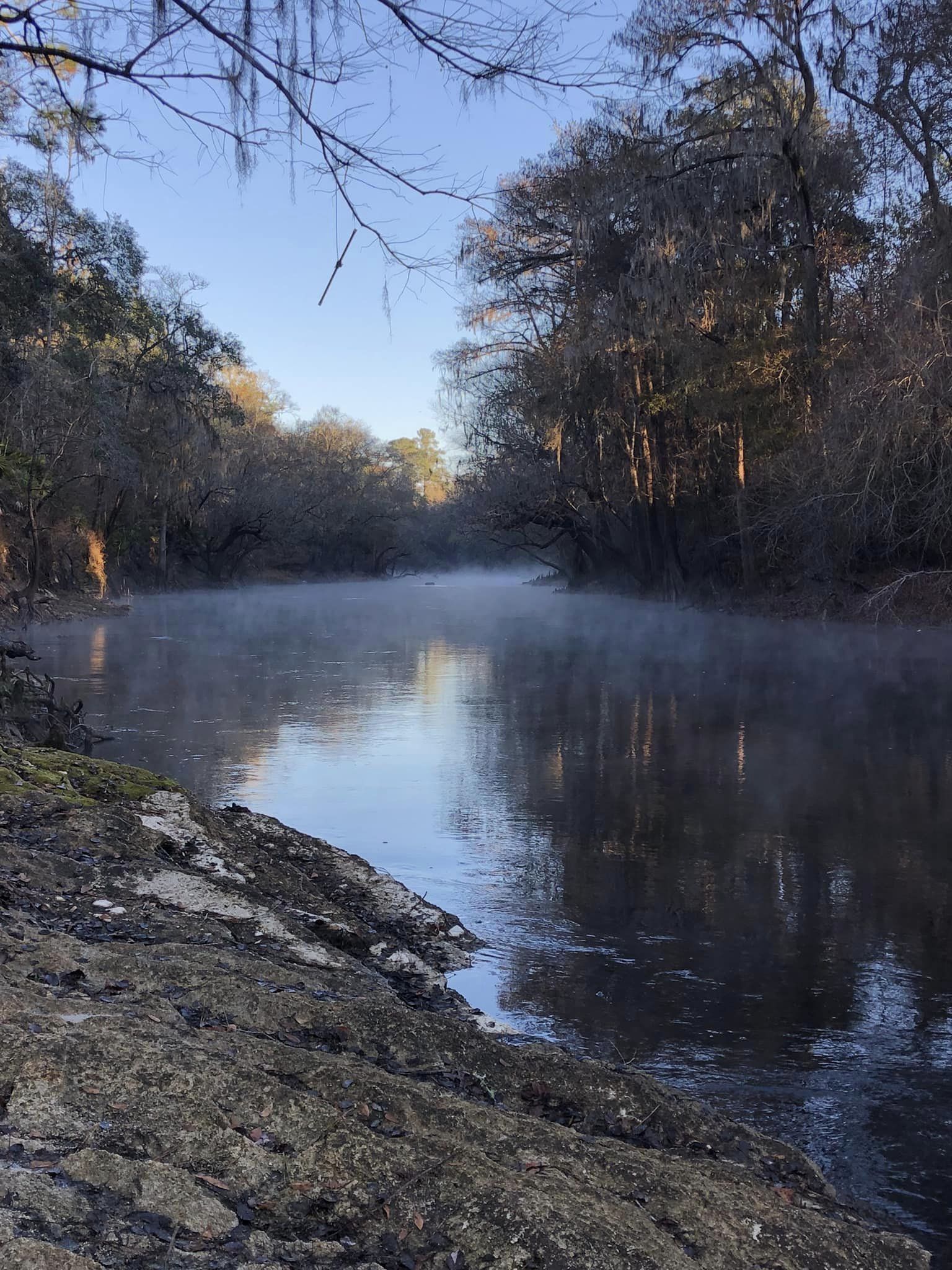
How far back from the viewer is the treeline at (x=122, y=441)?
93.0 ft

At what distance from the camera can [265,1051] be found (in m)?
3.57

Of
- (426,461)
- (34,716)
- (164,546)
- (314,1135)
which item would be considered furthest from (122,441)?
(426,461)

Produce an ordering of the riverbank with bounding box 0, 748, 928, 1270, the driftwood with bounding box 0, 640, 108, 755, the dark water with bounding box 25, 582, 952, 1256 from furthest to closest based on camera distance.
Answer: the driftwood with bounding box 0, 640, 108, 755 → the dark water with bounding box 25, 582, 952, 1256 → the riverbank with bounding box 0, 748, 928, 1270

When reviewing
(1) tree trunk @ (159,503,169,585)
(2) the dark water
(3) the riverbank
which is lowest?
(2) the dark water

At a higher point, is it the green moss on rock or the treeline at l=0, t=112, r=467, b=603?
the treeline at l=0, t=112, r=467, b=603

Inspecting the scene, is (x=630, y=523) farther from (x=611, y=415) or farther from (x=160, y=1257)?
(x=160, y=1257)

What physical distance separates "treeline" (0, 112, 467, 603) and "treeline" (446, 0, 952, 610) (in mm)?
11649

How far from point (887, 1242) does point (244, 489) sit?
60439 millimetres

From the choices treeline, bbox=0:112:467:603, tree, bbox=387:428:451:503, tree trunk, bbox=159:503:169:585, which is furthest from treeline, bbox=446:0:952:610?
tree, bbox=387:428:451:503

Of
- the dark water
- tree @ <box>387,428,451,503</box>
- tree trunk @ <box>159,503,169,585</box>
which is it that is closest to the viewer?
the dark water

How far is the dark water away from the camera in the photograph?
5.04 m

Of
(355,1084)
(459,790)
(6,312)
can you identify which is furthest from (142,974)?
(6,312)

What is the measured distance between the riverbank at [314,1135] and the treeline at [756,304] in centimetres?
1484

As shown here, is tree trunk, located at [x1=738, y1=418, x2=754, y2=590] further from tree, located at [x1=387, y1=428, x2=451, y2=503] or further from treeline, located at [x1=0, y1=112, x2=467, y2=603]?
tree, located at [x1=387, y1=428, x2=451, y2=503]
